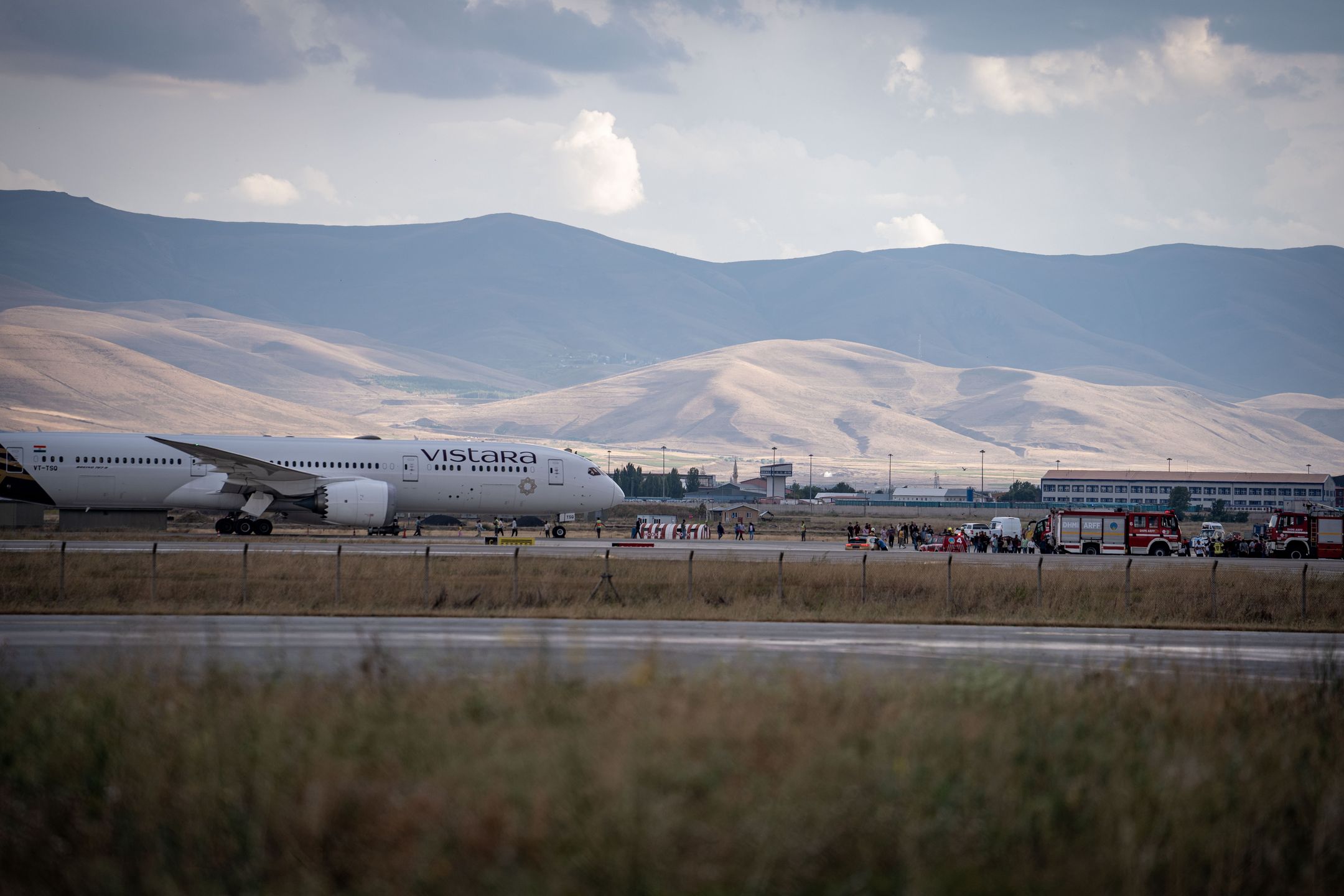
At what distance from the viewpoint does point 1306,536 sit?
58.7 m

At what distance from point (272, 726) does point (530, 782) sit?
9.66 feet

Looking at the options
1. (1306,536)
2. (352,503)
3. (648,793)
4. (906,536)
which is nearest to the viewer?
(648,793)

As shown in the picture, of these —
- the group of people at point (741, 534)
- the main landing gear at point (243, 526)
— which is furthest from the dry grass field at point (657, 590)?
the group of people at point (741, 534)

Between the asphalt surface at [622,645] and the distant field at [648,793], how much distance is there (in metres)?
3.00

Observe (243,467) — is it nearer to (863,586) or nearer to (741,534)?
(741,534)

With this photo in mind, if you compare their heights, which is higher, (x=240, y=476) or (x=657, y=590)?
(x=240, y=476)

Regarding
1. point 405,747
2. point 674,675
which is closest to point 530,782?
point 405,747

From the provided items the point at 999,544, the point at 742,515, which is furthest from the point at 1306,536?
the point at 742,515

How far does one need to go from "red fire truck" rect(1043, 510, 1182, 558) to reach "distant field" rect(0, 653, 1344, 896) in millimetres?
47567

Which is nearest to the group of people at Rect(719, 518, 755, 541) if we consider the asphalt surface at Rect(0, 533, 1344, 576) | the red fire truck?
the asphalt surface at Rect(0, 533, 1344, 576)

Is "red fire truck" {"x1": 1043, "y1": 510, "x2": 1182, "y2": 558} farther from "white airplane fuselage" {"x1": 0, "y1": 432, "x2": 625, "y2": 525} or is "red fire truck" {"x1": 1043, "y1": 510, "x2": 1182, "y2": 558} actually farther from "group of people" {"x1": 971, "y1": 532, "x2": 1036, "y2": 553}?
"white airplane fuselage" {"x1": 0, "y1": 432, "x2": 625, "y2": 525}

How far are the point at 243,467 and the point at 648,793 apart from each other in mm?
45436

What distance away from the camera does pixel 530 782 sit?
349 inches

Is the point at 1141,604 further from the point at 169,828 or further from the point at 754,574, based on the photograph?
the point at 169,828
